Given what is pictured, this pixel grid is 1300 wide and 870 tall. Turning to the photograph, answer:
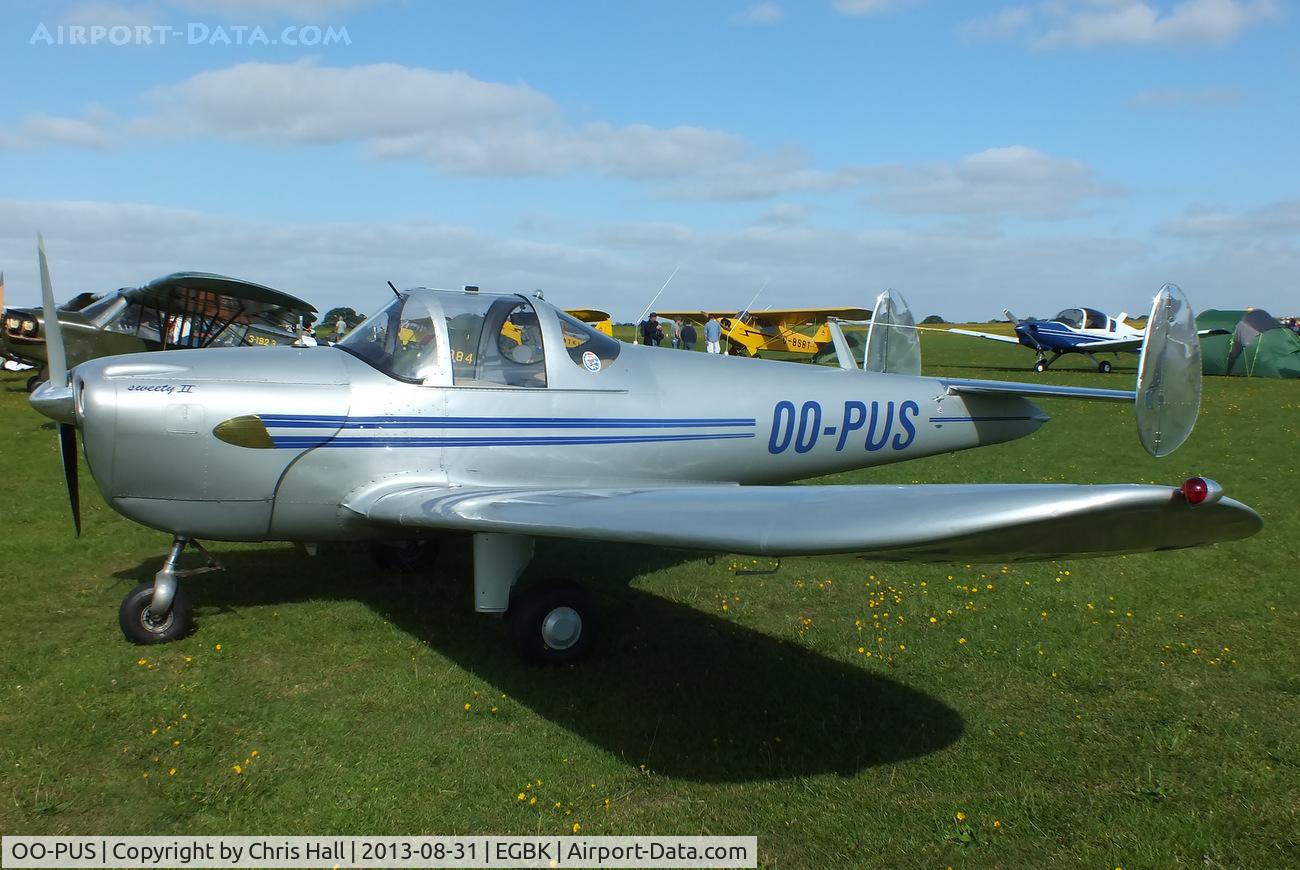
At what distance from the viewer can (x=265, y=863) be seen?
3154 mm

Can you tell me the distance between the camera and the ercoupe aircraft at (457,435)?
4.90 m

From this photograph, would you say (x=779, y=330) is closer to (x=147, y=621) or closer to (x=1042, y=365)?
(x=1042, y=365)

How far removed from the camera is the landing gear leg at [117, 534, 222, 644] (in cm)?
517

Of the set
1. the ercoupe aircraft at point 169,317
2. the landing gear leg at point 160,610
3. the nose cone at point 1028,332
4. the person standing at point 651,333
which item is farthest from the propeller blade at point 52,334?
the person standing at point 651,333

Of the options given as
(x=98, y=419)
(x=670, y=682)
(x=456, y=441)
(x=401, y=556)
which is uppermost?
(x=98, y=419)

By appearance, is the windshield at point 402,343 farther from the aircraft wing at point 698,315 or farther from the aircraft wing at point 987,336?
the aircraft wing at point 698,315

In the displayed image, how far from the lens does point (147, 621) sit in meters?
5.22

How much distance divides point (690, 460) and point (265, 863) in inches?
144

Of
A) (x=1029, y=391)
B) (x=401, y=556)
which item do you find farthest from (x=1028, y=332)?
(x=401, y=556)

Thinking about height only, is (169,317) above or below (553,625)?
above

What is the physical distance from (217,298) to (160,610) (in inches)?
392

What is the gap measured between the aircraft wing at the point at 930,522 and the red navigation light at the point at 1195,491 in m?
0.03

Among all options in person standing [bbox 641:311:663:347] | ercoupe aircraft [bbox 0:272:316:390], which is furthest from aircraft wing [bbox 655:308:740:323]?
ercoupe aircraft [bbox 0:272:316:390]

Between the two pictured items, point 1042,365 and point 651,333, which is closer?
point 1042,365
